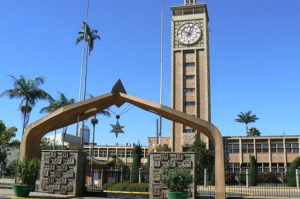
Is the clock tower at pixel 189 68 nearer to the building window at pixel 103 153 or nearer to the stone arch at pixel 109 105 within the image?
the building window at pixel 103 153

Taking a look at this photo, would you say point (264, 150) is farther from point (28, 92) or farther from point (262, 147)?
point (28, 92)

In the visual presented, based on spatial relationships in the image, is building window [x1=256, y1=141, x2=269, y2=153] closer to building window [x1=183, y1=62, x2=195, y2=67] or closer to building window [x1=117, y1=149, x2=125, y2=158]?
building window [x1=183, y1=62, x2=195, y2=67]

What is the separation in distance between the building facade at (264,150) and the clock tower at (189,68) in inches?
261

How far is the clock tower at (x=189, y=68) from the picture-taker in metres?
73.4

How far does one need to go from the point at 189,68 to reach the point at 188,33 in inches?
290

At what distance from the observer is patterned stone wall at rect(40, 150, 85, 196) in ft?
76.0

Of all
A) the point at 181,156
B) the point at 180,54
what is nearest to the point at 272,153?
the point at 180,54

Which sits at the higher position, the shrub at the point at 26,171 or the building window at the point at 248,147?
the building window at the point at 248,147

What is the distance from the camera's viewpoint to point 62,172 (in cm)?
2342

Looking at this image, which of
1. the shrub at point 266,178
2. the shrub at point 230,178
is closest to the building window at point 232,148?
the shrub at point 266,178

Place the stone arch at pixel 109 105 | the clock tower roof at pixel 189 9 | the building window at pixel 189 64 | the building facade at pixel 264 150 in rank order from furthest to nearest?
the clock tower roof at pixel 189 9
the building window at pixel 189 64
the building facade at pixel 264 150
the stone arch at pixel 109 105

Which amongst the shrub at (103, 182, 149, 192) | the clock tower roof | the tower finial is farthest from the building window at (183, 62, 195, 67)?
the shrub at (103, 182, 149, 192)

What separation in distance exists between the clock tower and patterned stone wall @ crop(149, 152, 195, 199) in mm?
49364

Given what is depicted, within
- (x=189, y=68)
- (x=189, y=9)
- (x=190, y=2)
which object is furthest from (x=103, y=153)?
(x=190, y=2)
